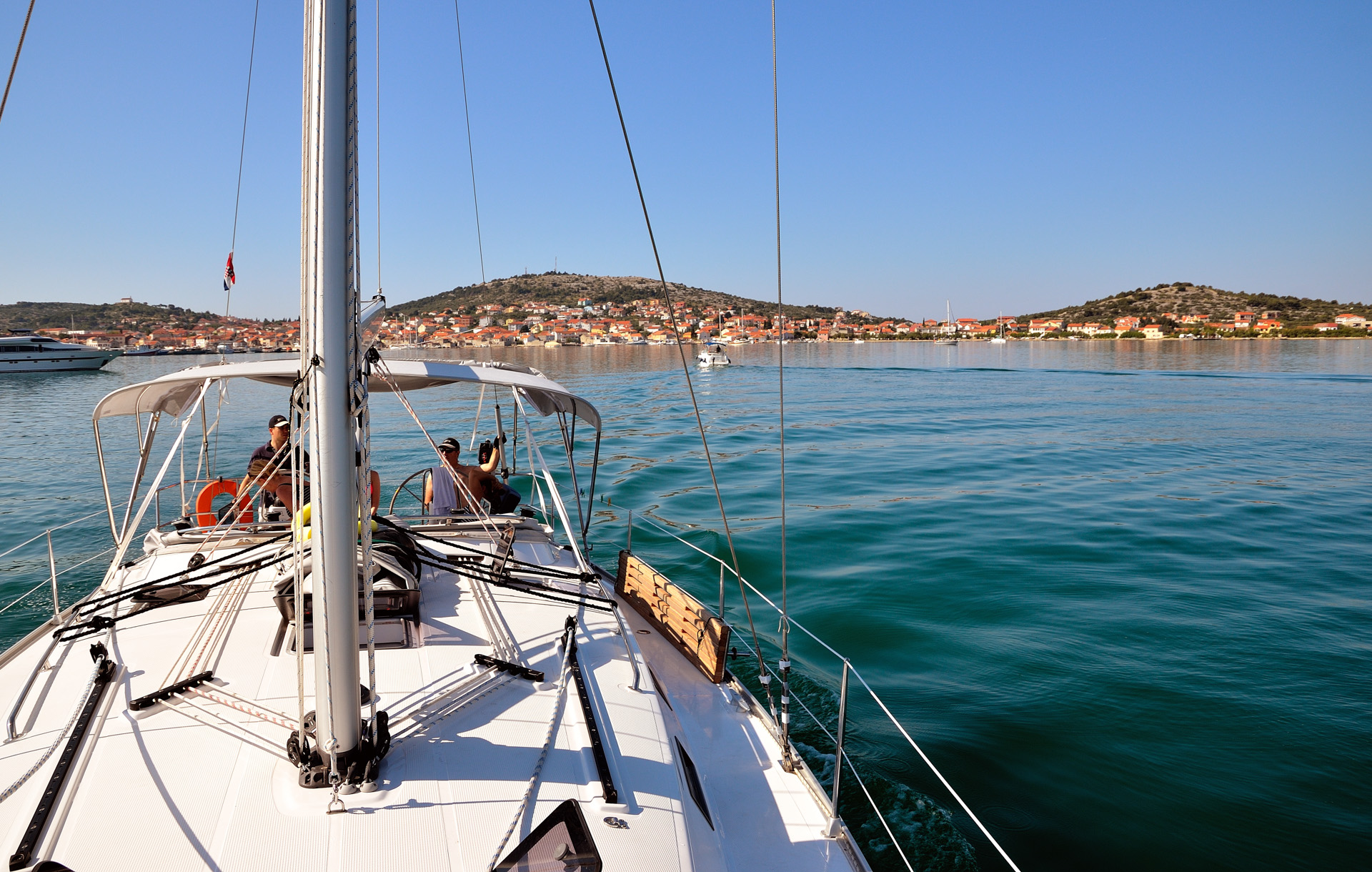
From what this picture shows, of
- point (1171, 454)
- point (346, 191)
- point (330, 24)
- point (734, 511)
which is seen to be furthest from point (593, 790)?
point (1171, 454)

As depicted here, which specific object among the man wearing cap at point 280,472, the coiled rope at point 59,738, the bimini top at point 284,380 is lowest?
the coiled rope at point 59,738

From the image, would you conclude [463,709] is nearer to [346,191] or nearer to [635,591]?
[346,191]

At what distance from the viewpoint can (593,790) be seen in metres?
2.55

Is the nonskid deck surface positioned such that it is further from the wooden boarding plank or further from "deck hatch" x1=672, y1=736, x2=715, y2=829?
the wooden boarding plank

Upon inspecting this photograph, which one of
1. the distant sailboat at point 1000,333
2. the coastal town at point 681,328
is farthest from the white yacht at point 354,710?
the distant sailboat at point 1000,333

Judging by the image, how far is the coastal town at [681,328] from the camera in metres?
62.5

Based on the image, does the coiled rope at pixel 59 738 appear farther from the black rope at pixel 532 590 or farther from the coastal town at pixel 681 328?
the coastal town at pixel 681 328

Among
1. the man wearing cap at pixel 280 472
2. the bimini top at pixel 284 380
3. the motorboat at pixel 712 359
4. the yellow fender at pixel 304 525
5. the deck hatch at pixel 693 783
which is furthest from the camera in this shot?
the motorboat at pixel 712 359

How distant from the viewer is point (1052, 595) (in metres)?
7.91

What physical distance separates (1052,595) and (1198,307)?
137 m

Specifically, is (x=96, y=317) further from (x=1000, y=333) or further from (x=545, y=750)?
(x=1000, y=333)

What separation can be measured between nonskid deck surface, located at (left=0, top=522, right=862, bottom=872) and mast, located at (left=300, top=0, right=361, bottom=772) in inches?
18.9

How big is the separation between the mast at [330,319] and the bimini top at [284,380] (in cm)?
196

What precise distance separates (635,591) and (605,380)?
32187 mm
